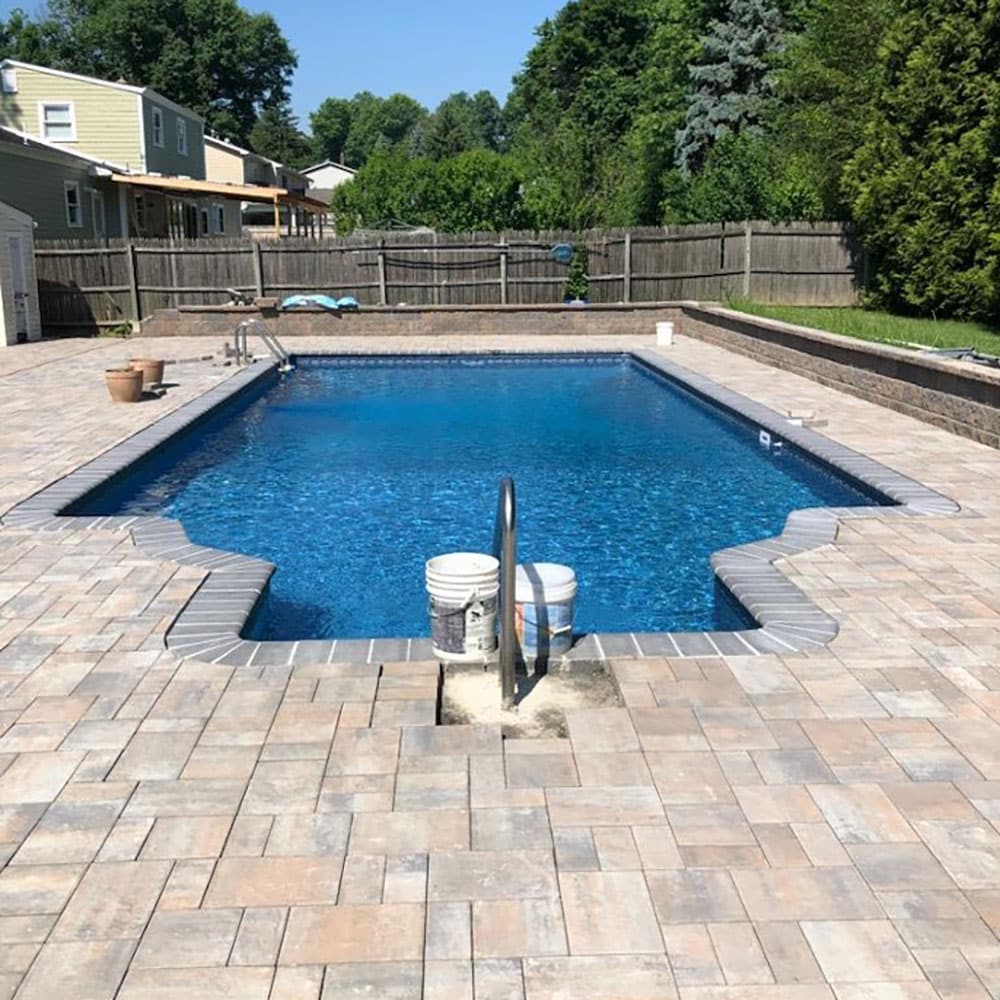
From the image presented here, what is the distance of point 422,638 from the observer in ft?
16.2

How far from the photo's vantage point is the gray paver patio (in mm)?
2430

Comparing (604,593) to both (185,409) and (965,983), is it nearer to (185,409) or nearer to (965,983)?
(965,983)

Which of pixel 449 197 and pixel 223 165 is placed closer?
pixel 449 197

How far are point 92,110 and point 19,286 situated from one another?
39.4 feet

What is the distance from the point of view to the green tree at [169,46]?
52.0 meters

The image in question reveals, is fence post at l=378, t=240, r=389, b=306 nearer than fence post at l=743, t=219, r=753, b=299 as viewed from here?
No

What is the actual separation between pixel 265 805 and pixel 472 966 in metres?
0.99

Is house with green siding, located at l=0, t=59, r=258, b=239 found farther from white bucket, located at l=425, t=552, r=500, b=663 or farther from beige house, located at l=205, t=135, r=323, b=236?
white bucket, located at l=425, t=552, r=500, b=663

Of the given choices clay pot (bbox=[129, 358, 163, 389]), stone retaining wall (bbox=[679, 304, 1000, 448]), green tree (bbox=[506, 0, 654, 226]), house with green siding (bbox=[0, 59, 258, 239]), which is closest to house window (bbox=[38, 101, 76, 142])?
house with green siding (bbox=[0, 59, 258, 239])

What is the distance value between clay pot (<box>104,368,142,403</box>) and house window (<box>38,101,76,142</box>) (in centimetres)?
1944

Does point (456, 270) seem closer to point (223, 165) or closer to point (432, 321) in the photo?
point (432, 321)

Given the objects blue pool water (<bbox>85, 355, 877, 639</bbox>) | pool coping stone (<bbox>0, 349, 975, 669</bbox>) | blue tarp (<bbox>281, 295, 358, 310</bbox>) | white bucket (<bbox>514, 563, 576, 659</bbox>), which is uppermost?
blue tarp (<bbox>281, 295, 358, 310</bbox>)

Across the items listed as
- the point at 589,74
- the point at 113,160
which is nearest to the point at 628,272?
the point at 113,160

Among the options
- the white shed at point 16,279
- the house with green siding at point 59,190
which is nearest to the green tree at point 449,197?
the house with green siding at point 59,190
